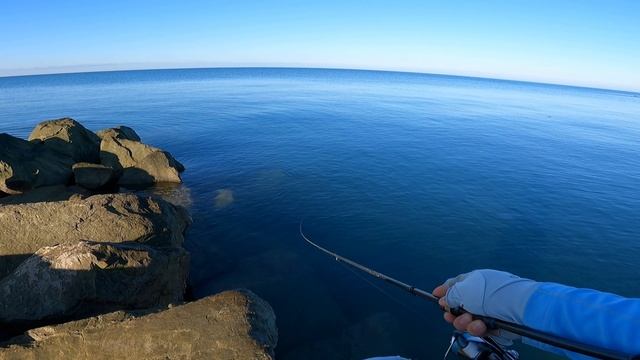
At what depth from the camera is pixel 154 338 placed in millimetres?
6055

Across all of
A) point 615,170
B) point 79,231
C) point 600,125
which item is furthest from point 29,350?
point 600,125

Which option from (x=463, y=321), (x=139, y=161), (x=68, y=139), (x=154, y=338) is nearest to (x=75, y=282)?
(x=154, y=338)

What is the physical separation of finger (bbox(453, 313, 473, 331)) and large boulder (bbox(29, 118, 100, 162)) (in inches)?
890

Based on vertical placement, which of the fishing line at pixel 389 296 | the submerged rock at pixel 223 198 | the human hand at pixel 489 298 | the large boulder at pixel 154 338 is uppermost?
the human hand at pixel 489 298

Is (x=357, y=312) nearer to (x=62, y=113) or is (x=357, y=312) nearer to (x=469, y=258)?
(x=469, y=258)

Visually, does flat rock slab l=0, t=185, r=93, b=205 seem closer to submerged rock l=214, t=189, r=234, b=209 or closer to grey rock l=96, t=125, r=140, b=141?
grey rock l=96, t=125, r=140, b=141

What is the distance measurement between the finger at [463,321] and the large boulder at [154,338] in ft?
12.1

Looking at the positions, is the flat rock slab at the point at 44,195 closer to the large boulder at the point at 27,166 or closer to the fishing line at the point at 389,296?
the large boulder at the point at 27,166

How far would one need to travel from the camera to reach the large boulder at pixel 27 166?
15.7m

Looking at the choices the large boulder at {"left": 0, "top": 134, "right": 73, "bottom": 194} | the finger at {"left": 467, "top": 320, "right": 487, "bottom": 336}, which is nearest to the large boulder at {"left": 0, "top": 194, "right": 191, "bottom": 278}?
the large boulder at {"left": 0, "top": 134, "right": 73, "bottom": 194}

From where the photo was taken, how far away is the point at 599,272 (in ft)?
44.3

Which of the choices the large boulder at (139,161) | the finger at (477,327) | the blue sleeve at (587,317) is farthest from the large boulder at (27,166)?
the blue sleeve at (587,317)

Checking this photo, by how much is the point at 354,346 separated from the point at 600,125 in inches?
2371

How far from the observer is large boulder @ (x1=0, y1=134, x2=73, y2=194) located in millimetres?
15680
